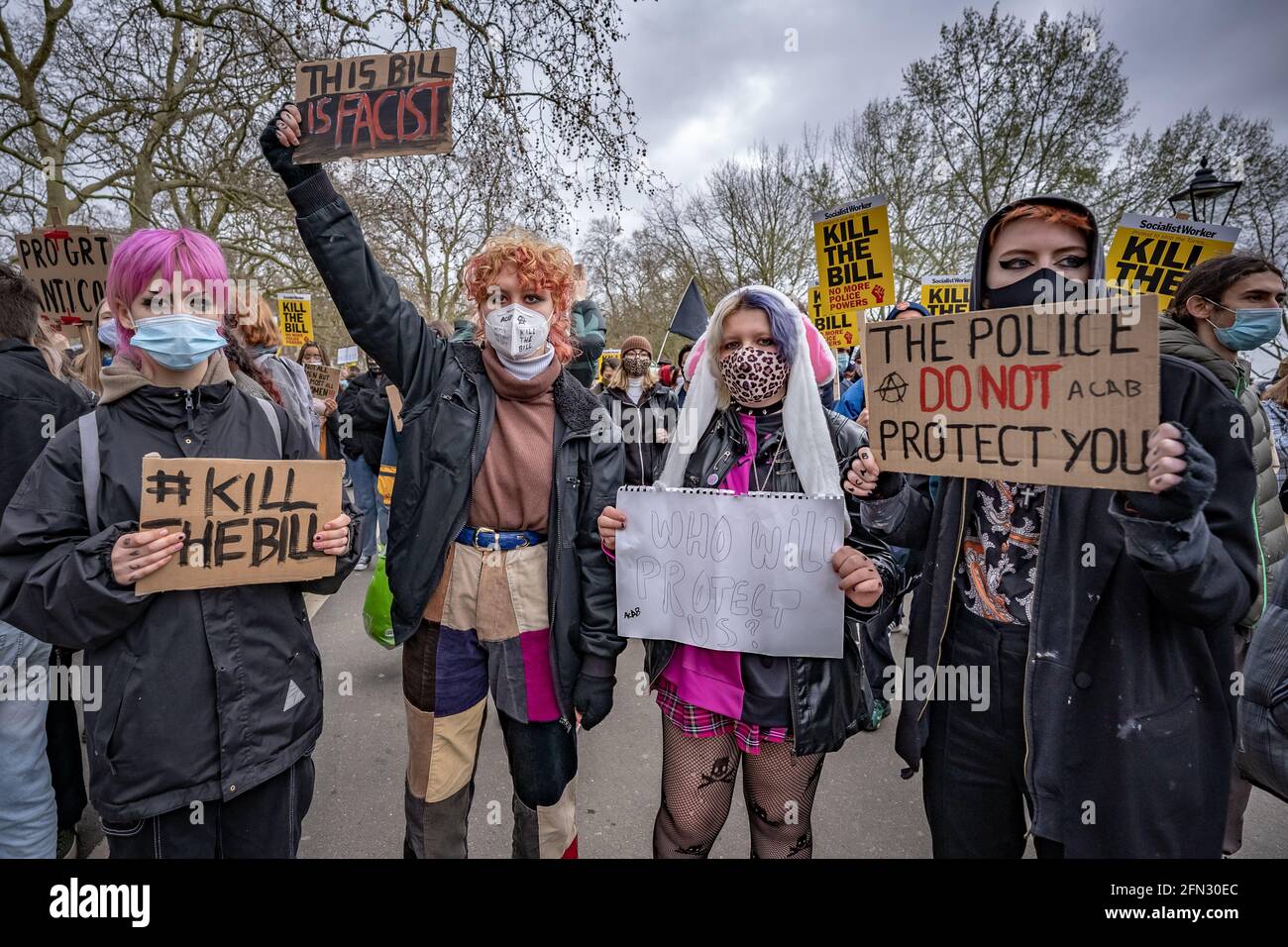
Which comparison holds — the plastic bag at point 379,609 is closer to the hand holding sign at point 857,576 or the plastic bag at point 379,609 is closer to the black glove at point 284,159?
the black glove at point 284,159

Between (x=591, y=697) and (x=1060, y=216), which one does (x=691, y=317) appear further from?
(x=591, y=697)

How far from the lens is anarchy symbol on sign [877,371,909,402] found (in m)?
1.63

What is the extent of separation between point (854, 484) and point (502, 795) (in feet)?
8.33

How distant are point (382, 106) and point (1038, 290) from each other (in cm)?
190

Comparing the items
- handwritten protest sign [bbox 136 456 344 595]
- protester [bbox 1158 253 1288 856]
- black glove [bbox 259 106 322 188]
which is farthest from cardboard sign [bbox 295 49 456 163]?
protester [bbox 1158 253 1288 856]

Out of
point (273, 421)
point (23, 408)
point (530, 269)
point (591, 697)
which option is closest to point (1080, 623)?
point (591, 697)

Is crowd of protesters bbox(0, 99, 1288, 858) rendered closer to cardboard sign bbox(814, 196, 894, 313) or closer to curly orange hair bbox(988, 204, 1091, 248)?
curly orange hair bbox(988, 204, 1091, 248)

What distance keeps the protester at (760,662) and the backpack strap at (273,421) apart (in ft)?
3.44

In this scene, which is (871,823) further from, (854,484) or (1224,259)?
(1224,259)

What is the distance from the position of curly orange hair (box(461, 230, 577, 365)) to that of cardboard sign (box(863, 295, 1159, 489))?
1.10m

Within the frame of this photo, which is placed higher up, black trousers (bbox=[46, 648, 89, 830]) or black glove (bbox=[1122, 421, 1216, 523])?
black glove (bbox=[1122, 421, 1216, 523])

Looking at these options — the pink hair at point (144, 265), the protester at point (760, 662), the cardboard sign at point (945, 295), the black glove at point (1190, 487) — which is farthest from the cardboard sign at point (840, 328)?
the pink hair at point (144, 265)

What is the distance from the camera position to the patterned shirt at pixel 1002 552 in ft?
5.35
